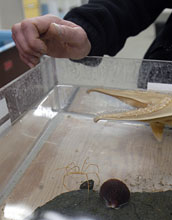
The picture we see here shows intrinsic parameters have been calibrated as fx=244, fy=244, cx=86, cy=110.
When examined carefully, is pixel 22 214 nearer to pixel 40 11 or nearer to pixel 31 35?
pixel 31 35

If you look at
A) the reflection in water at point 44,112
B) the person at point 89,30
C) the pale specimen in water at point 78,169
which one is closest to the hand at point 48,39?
the person at point 89,30

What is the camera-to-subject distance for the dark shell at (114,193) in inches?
17.1

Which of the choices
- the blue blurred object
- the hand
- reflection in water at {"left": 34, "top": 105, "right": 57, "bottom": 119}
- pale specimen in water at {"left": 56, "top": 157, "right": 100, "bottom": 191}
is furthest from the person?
the blue blurred object

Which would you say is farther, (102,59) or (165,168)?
(102,59)

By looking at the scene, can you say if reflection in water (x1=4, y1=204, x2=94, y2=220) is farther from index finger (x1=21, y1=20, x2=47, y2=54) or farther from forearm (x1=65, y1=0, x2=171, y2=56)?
forearm (x1=65, y1=0, x2=171, y2=56)

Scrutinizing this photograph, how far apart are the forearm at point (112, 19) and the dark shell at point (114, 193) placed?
1.38 feet

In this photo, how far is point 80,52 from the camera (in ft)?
2.27

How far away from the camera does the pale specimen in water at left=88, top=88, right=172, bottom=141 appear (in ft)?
1.82

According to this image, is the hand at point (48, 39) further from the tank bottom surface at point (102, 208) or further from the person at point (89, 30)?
the tank bottom surface at point (102, 208)

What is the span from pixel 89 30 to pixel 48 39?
5.4 inches

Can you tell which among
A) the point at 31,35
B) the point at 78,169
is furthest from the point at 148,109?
the point at 31,35

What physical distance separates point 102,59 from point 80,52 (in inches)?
2.6

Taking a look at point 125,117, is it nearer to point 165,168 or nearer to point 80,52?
point 165,168

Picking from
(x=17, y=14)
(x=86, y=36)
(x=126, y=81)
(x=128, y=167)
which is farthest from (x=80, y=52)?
Answer: (x=17, y=14)
